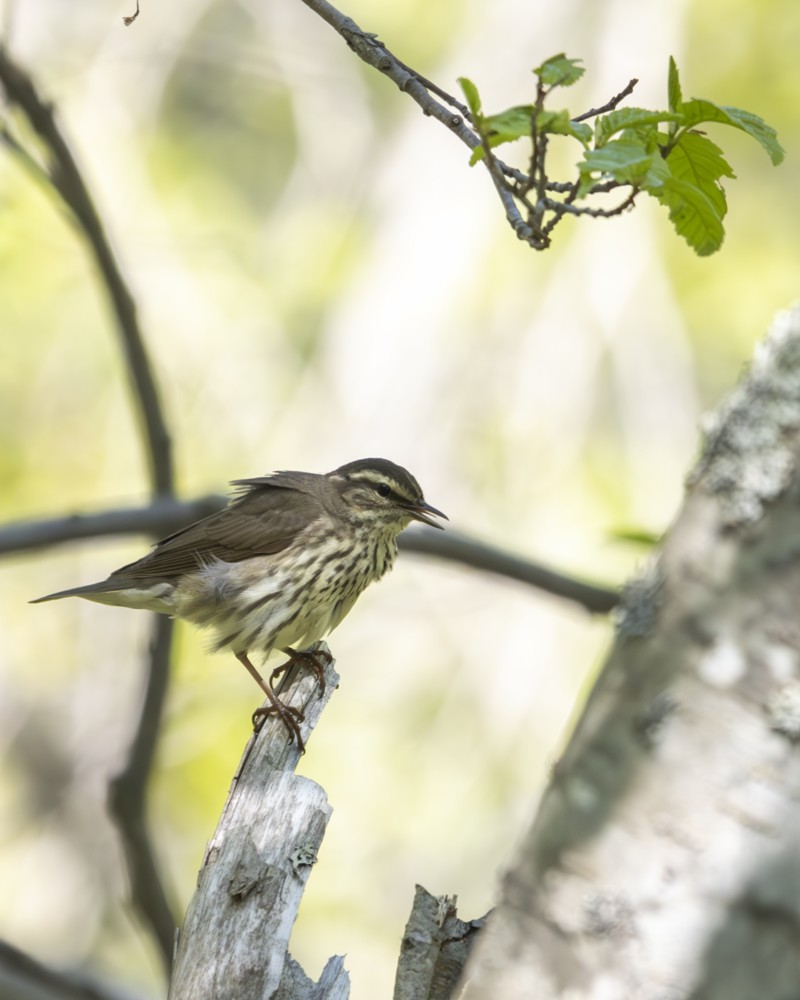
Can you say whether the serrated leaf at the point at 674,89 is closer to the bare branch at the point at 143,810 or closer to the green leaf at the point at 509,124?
the green leaf at the point at 509,124

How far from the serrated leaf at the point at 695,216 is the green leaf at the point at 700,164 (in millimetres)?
29

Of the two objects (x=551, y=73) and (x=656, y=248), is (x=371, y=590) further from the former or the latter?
(x=551, y=73)

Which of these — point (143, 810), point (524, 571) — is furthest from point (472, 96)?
point (143, 810)

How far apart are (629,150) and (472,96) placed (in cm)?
35

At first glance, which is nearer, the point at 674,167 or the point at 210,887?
the point at 674,167

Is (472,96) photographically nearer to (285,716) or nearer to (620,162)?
(620,162)

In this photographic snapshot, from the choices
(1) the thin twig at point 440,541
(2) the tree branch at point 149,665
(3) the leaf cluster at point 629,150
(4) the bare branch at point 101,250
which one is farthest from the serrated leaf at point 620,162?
(2) the tree branch at point 149,665

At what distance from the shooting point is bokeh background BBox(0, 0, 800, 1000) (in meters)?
9.15

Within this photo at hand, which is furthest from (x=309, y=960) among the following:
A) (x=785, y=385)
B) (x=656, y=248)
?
(x=785, y=385)

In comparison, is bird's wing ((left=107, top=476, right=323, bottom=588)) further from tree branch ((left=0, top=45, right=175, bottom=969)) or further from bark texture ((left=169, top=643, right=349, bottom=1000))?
bark texture ((left=169, top=643, right=349, bottom=1000))

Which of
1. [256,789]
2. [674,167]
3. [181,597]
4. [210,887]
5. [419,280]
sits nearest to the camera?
[674,167]

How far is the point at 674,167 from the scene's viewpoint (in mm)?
3004

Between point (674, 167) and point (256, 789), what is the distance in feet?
6.83

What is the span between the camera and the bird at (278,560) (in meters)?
5.74
